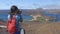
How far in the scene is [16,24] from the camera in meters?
5.93

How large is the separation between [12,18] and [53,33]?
6.67 m

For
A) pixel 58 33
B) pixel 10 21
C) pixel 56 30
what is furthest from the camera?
pixel 56 30

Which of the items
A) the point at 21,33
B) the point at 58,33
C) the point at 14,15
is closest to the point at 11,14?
the point at 14,15

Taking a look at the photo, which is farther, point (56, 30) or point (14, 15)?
point (56, 30)

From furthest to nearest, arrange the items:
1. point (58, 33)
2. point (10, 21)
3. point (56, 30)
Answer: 1. point (56, 30)
2. point (58, 33)
3. point (10, 21)

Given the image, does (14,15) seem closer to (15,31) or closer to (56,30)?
(15,31)

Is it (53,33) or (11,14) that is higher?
(11,14)

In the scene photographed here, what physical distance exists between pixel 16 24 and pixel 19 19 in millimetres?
186

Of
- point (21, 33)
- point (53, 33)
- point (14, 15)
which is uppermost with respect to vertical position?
point (14, 15)

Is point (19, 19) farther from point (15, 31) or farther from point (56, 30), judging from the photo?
point (56, 30)

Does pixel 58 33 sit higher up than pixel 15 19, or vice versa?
pixel 15 19

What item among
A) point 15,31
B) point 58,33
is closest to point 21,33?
point 15,31

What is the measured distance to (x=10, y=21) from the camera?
19.4 ft

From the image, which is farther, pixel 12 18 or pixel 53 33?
pixel 53 33
